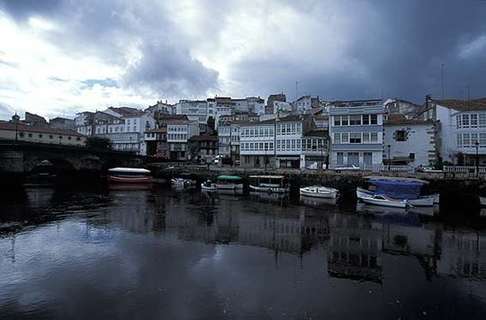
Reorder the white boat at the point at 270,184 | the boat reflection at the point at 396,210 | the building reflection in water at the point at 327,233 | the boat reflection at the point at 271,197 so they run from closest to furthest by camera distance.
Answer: the building reflection in water at the point at 327,233 → the boat reflection at the point at 396,210 → the boat reflection at the point at 271,197 → the white boat at the point at 270,184

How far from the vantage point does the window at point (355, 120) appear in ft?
197

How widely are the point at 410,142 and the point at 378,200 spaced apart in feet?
77.1

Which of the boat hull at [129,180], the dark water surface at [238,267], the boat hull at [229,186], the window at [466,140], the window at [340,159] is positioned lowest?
the dark water surface at [238,267]

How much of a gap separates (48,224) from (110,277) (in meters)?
15.7

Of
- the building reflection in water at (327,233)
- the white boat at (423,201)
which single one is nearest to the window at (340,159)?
the white boat at (423,201)

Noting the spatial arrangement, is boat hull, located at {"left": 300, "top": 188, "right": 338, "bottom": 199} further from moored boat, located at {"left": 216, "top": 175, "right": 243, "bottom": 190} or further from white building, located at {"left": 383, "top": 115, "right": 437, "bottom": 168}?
white building, located at {"left": 383, "top": 115, "right": 437, "bottom": 168}

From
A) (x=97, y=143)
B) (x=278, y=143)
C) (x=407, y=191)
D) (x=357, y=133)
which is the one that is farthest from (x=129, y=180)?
(x=407, y=191)

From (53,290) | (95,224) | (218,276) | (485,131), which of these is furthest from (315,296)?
(485,131)

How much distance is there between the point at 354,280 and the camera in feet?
55.3

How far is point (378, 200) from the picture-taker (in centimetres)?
4134

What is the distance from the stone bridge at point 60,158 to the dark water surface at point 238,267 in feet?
123

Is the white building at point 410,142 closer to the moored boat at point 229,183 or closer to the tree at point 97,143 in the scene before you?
the moored boat at point 229,183

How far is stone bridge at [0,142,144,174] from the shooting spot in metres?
64.4

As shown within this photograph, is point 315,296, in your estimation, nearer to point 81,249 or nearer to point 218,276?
point 218,276
